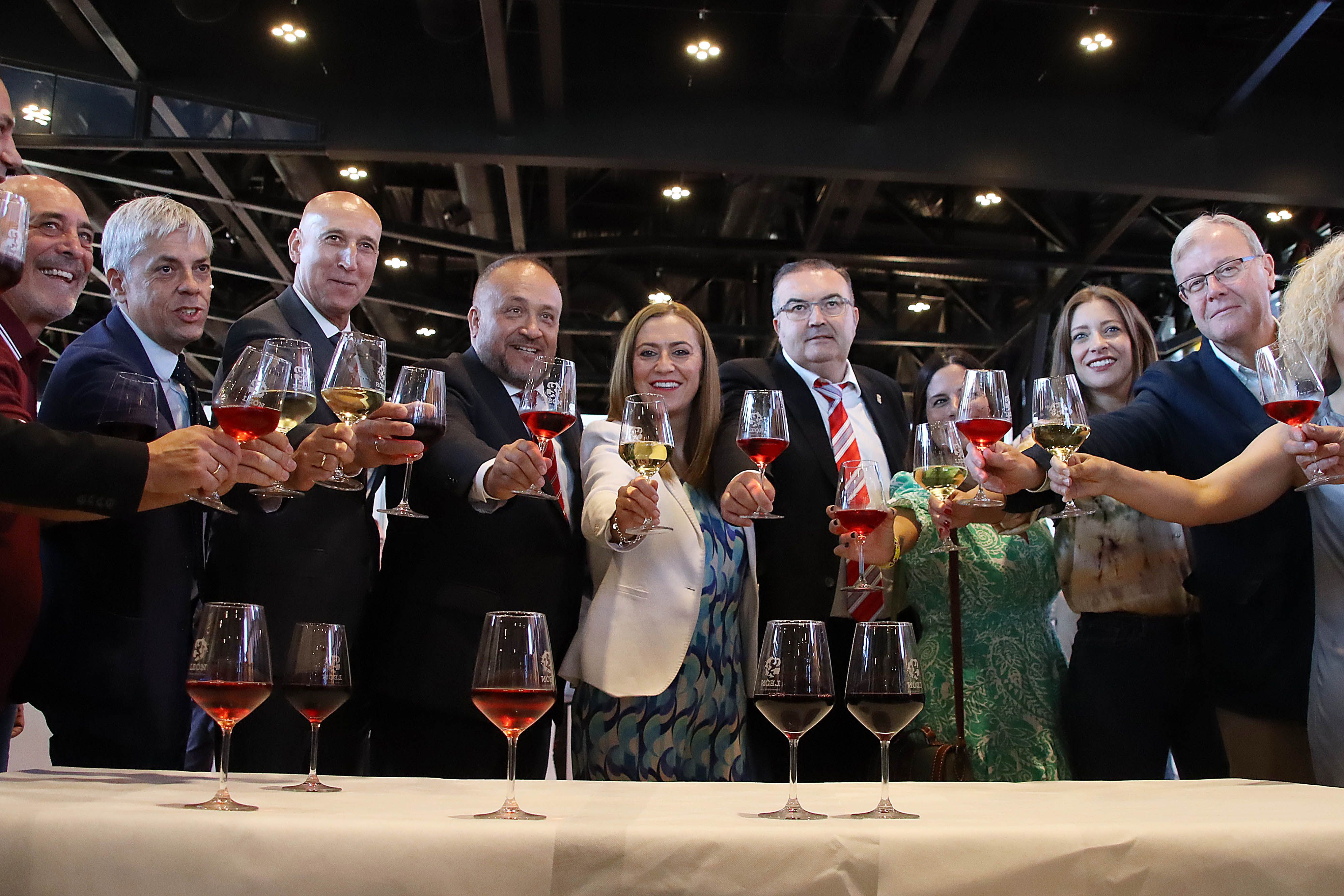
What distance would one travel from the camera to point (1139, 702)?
2438 millimetres

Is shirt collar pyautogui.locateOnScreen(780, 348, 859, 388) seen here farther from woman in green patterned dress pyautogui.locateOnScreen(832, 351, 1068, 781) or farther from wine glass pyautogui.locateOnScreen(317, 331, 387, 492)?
wine glass pyautogui.locateOnScreen(317, 331, 387, 492)

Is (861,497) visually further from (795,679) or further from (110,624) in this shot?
(110,624)

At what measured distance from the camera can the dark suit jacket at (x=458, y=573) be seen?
2465 mm

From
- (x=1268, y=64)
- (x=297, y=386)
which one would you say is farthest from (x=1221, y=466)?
(x=1268, y=64)

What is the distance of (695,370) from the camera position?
9.16ft

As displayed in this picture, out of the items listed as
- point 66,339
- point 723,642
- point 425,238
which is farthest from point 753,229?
point 66,339

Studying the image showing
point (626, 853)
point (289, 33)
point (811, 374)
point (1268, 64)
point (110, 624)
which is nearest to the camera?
point (626, 853)

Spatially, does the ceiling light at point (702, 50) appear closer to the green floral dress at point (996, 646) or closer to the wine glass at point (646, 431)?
the green floral dress at point (996, 646)

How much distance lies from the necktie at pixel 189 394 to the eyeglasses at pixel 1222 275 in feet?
7.83

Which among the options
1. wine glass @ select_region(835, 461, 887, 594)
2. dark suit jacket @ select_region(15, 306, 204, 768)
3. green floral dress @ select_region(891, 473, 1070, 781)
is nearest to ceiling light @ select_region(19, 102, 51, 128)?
dark suit jacket @ select_region(15, 306, 204, 768)

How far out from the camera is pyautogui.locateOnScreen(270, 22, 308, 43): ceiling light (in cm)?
535

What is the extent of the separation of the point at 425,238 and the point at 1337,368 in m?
6.04

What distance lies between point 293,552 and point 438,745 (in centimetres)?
55

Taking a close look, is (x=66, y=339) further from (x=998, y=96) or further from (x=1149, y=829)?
(x=1149, y=829)
